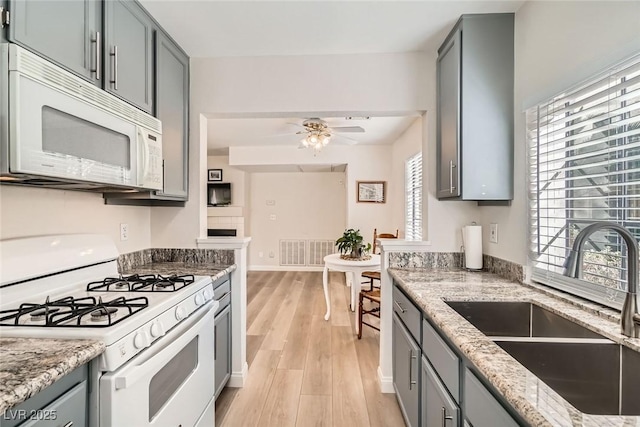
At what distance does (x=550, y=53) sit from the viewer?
152cm

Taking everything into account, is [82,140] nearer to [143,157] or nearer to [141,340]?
[143,157]

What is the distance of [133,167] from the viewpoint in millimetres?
1527

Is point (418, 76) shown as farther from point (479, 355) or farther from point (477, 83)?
point (479, 355)

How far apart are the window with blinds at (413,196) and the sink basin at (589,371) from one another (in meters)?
2.76

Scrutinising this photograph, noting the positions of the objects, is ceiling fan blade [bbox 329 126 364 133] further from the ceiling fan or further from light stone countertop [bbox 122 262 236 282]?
light stone countertop [bbox 122 262 236 282]

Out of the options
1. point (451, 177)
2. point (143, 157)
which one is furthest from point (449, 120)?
point (143, 157)

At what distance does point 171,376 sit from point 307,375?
141cm

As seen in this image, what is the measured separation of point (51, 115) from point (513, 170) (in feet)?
7.22

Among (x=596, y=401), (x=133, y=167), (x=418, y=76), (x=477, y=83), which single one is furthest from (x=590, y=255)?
(x=133, y=167)

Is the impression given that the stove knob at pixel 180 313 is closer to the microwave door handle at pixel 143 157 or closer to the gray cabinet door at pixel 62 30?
the microwave door handle at pixel 143 157

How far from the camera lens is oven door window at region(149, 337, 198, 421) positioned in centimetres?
115

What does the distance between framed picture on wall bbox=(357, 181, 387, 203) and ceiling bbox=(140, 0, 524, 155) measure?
9.83 feet

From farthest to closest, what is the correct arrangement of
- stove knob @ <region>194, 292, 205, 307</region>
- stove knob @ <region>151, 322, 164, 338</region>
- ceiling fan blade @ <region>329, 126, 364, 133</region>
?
ceiling fan blade @ <region>329, 126, 364, 133</region> < stove knob @ <region>194, 292, 205, 307</region> < stove knob @ <region>151, 322, 164, 338</region>

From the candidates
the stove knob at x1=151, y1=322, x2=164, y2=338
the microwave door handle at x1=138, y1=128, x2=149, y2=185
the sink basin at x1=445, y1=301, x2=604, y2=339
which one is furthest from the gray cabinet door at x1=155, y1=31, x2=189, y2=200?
the sink basin at x1=445, y1=301, x2=604, y2=339
